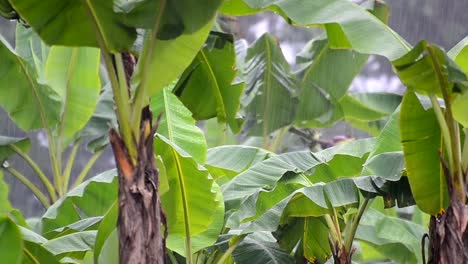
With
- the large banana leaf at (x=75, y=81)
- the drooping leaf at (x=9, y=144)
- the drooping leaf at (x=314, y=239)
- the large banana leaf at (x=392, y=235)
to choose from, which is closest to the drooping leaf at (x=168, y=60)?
the drooping leaf at (x=314, y=239)

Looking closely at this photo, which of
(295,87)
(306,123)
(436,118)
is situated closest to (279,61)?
(295,87)

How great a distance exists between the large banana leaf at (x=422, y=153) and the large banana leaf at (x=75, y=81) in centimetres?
219

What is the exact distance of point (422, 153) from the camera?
3.21m

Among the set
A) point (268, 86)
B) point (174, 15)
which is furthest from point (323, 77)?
point (174, 15)

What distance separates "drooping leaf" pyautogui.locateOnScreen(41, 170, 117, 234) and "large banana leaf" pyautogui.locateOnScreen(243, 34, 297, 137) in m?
1.26

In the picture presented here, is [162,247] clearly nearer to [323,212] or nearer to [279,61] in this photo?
[323,212]

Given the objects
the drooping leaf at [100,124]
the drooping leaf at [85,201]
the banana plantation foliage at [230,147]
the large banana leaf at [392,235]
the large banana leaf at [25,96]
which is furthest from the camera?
the drooping leaf at [100,124]

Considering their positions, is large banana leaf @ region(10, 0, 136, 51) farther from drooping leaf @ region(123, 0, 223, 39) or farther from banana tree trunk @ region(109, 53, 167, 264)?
banana tree trunk @ region(109, 53, 167, 264)

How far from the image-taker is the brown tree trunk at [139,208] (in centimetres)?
274

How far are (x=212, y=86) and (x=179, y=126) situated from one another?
320mm

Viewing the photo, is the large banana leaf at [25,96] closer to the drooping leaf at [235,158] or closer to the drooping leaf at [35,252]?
the drooping leaf at [235,158]

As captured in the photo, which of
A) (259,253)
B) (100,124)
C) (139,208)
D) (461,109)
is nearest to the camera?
(139,208)

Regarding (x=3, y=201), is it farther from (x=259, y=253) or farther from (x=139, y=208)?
(x=139, y=208)

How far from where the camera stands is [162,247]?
111 inches
